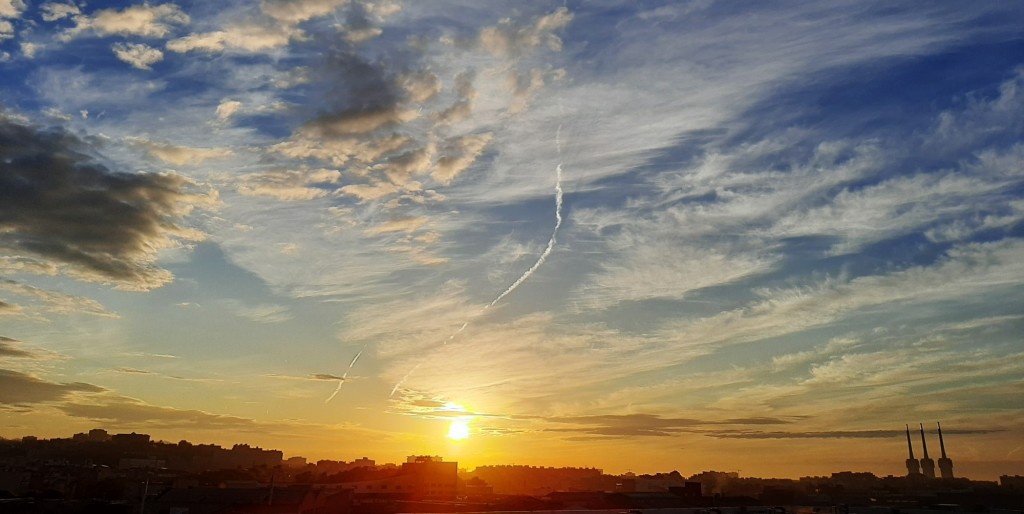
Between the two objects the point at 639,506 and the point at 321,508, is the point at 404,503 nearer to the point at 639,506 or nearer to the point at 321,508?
the point at 321,508

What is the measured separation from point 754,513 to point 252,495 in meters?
63.0

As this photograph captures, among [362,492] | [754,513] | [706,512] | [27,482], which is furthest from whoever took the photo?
[27,482]

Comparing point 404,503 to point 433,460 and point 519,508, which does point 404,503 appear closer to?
point 519,508

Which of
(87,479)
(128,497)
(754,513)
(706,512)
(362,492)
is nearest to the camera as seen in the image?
(706,512)

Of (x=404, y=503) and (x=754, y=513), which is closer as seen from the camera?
(x=754, y=513)

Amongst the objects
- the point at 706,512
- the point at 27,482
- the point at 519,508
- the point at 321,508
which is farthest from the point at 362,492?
the point at 27,482

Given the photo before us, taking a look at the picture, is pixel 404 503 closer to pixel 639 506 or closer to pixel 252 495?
pixel 252 495

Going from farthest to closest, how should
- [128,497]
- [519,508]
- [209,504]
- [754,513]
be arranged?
1. [128,497]
2. [209,504]
3. [519,508]
4. [754,513]

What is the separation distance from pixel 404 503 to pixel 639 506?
107 ft

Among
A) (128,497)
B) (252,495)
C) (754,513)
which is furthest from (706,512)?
(128,497)

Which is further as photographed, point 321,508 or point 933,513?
point 321,508

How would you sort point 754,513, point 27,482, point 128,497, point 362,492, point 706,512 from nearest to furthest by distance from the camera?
point 706,512 → point 754,513 → point 362,492 → point 128,497 → point 27,482

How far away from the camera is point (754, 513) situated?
5878cm

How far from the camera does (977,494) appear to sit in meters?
115
